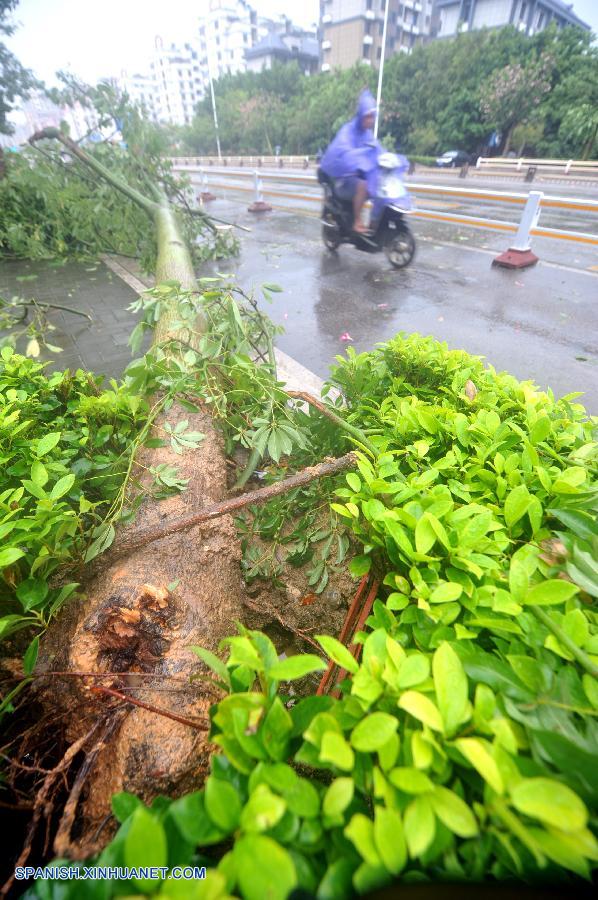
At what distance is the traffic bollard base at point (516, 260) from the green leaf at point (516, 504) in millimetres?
7490

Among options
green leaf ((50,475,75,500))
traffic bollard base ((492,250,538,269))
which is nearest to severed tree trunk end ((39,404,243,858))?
green leaf ((50,475,75,500))

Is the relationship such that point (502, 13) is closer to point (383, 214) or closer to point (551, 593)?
point (383, 214)

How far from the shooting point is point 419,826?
508mm

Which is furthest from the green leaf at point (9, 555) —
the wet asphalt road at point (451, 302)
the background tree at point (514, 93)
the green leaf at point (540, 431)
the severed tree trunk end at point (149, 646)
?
the background tree at point (514, 93)

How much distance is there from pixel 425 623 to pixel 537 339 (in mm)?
5010

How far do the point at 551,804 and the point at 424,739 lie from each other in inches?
6.2

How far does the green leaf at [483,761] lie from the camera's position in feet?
1.66

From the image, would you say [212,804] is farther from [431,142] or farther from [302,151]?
[302,151]

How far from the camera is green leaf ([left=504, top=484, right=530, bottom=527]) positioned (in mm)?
1017

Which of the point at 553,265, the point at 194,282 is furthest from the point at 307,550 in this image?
the point at 553,265

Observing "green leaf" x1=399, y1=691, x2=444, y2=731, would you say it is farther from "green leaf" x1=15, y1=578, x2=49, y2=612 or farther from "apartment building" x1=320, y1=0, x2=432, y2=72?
"apartment building" x1=320, y1=0, x2=432, y2=72

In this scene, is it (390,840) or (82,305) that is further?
(82,305)

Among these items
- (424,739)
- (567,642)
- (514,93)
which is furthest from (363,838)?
(514,93)

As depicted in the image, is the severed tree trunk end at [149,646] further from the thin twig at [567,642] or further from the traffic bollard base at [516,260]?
the traffic bollard base at [516,260]
